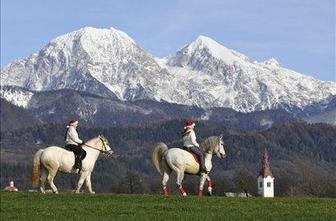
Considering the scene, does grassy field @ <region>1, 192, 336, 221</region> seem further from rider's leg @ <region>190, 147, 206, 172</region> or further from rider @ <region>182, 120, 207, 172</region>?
rider @ <region>182, 120, 207, 172</region>

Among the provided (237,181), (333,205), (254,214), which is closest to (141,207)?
(254,214)

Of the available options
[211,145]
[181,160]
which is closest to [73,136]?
[181,160]

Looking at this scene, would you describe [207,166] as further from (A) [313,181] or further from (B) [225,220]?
(A) [313,181]

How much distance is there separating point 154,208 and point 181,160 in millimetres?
8494

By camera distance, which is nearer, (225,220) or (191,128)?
(225,220)

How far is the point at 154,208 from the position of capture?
3681 centimetres

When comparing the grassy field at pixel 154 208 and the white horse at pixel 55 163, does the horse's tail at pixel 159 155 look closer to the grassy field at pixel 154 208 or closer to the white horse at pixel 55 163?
the white horse at pixel 55 163

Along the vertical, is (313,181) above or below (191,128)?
above

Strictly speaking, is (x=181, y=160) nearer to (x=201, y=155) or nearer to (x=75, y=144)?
(x=201, y=155)

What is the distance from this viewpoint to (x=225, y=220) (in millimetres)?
31891

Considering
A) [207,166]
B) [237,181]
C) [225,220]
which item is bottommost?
[225,220]

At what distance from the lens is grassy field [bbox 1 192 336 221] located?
3353 centimetres

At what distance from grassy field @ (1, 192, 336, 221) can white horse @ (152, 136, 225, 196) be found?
3.64 metres

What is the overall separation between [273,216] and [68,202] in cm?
1092
